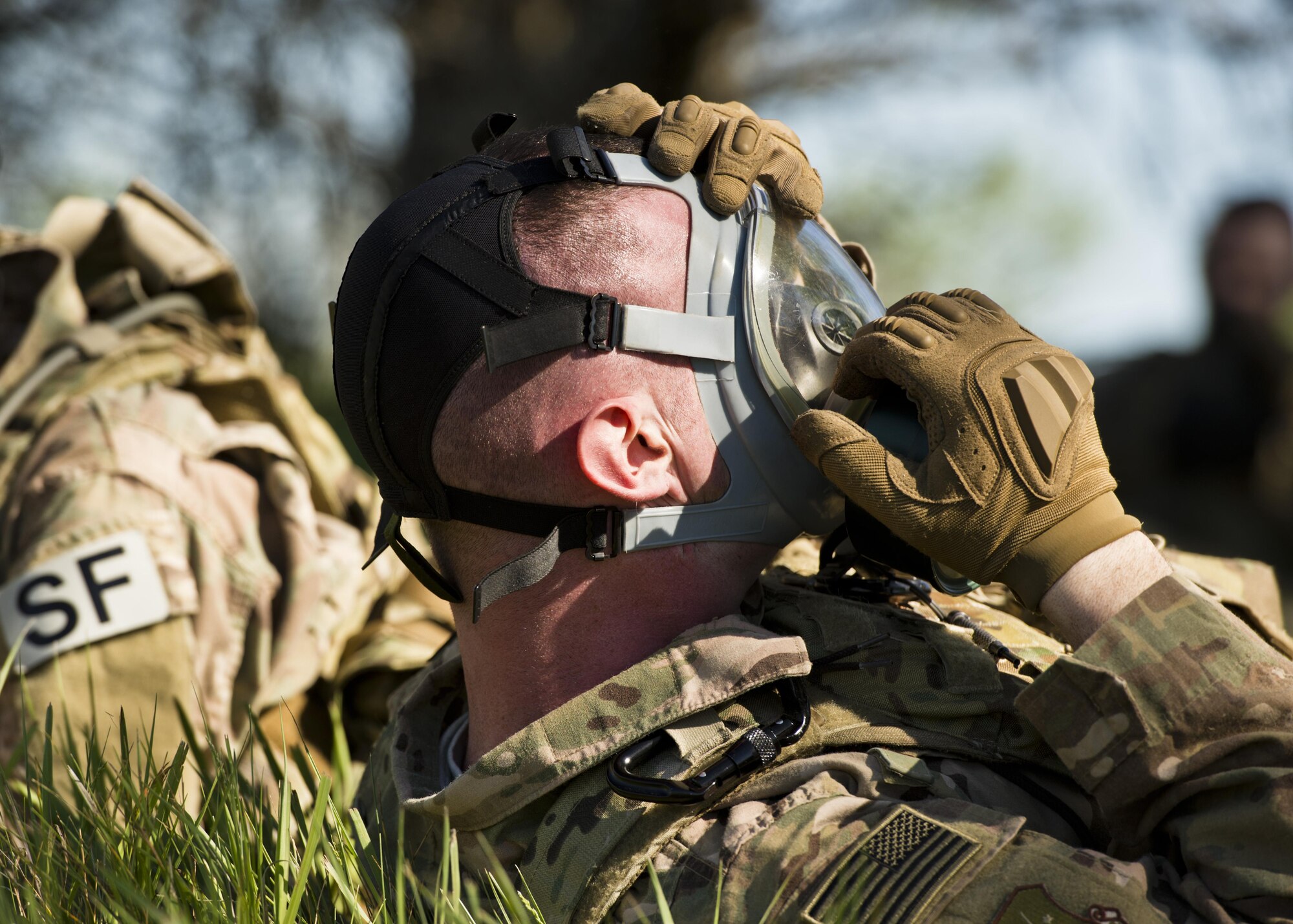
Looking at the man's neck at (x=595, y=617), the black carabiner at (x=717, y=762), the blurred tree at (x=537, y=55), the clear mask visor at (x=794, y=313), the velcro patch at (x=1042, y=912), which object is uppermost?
the blurred tree at (x=537, y=55)

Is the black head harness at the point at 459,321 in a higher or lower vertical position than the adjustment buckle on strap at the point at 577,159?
lower

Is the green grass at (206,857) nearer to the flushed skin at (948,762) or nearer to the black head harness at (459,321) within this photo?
the flushed skin at (948,762)

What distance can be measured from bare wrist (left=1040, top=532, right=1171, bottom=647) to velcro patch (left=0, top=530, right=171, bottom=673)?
7.84 ft

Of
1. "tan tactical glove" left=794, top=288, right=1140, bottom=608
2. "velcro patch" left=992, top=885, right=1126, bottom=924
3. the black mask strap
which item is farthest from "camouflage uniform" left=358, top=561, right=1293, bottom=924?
the black mask strap

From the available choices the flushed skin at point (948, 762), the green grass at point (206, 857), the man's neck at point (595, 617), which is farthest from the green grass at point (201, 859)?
the man's neck at point (595, 617)

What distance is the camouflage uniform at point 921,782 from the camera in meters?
1.58

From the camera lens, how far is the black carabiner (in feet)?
5.82

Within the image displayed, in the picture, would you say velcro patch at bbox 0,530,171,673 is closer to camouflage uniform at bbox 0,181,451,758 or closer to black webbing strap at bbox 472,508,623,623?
camouflage uniform at bbox 0,181,451,758

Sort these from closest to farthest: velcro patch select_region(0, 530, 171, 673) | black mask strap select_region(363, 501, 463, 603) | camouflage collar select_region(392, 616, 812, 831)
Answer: camouflage collar select_region(392, 616, 812, 831) → black mask strap select_region(363, 501, 463, 603) → velcro patch select_region(0, 530, 171, 673)

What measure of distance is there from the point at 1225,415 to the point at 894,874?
6.14m

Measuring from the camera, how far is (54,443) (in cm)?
349

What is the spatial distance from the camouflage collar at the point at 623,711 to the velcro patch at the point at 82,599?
1.56 meters

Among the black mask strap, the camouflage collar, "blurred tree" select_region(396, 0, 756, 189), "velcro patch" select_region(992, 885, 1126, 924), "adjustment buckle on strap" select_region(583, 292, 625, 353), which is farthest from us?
"blurred tree" select_region(396, 0, 756, 189)

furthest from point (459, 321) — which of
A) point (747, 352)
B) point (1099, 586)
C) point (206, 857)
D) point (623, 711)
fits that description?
point (1099, 586)
